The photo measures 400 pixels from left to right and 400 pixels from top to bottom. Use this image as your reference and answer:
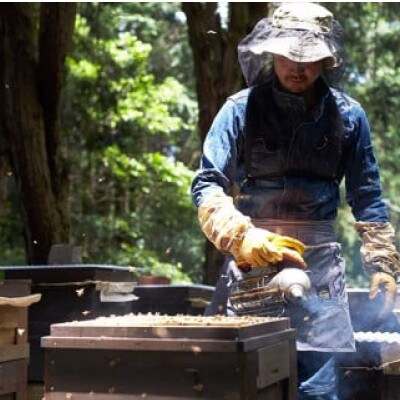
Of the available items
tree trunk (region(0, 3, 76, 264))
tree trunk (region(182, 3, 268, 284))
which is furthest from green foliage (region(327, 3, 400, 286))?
tree trunk (region(0, 3, 76, 264))

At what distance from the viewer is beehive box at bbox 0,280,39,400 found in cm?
→ 373

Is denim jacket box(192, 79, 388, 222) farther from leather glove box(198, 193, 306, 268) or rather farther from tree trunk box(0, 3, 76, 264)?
tree trunk box(0, 3, 76, 264)

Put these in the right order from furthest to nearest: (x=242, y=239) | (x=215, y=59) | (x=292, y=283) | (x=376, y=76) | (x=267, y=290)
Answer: (x=376, y=76) → (x=215, y=59) → (x=267, y=290) → (x=242, y=239) → (x=292, y=283)

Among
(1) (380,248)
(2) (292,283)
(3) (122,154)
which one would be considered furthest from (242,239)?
(3) (122,154)

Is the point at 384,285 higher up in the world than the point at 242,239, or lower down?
lower down

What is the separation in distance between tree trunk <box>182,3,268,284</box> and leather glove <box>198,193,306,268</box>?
3.98m

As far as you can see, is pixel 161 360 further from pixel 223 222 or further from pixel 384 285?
pixel 384 285

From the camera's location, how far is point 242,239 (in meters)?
2.96

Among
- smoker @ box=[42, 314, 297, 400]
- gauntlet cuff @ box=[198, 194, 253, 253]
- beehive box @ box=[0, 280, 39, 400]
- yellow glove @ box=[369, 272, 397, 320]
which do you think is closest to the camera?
smoker @ box=[42, 314, 297, 400]

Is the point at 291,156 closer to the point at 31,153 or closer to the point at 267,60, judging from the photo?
the point at 267,60

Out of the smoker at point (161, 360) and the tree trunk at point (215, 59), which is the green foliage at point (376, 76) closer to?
the tree trunk at point (215, 59)

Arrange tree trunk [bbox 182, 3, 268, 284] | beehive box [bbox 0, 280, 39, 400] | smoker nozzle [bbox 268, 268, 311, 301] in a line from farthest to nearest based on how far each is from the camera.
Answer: tree trunk [bbox 182, 3, 268, 284], beehive box [bbox 0, 280, 39, 400], smoker nozzle [bbox 268, 268, 311, 301]

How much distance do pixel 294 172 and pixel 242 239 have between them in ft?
1.82

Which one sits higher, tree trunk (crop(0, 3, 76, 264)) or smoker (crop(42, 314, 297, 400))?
tree trunk (crop(0, 3, 76, 264))
